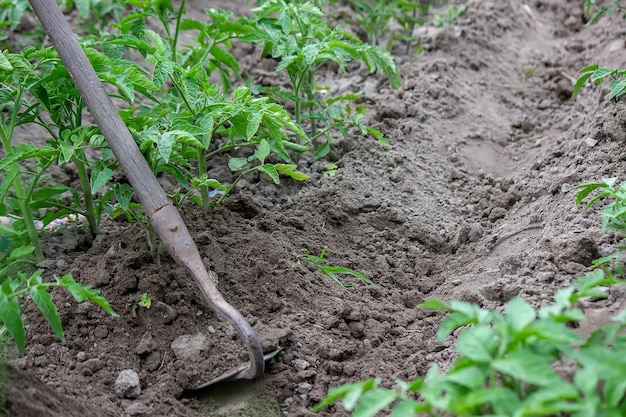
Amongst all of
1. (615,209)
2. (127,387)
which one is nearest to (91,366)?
(127,387)

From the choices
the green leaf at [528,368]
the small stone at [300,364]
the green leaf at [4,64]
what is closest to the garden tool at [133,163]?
the small stone at [300,364]

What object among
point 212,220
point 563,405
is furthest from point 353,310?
point 563,405

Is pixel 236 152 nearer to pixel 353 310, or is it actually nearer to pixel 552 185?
pixel 353 310

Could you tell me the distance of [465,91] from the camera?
445cm

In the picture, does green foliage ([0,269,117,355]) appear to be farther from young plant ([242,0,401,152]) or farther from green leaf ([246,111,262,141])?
young plant ([242,0,401,152])

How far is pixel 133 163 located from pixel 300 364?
0.94 m

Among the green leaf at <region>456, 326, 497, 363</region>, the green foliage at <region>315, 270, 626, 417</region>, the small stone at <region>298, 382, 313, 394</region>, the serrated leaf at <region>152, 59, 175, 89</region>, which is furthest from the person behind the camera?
the serrated leaf at <region>152, 59, 175, 89</region>

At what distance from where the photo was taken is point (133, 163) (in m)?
2.58

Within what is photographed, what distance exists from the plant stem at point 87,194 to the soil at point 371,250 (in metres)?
0.06

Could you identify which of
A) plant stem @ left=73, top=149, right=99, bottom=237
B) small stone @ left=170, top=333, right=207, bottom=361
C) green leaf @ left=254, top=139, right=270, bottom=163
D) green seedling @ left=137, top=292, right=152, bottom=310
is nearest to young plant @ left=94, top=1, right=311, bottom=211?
green leaf @ left=254, top=139, right=270, bottom=163

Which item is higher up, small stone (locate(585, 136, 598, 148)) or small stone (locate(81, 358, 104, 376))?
small stone (locate(585, 136, 598, 148))

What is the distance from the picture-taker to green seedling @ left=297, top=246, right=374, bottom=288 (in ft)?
9.59

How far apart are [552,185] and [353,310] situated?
117 centimetres

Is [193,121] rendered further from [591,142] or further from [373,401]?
[591,142]
